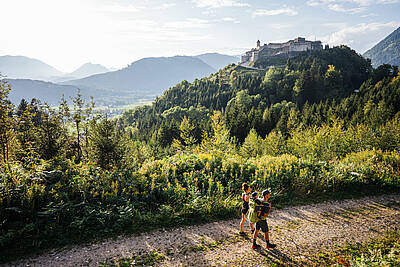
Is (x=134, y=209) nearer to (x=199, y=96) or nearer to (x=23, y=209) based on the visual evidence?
(x=23, y=209)

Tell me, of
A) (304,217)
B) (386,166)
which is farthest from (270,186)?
(386,166)

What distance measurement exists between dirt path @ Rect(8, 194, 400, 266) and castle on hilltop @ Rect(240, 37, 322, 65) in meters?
169

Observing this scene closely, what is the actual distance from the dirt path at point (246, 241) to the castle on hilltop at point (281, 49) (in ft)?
555

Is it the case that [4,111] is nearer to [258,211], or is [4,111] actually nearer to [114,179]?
[114,179]

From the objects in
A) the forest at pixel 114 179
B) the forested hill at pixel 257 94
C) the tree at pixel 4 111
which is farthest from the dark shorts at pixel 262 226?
the forested hill at pixel 257 94

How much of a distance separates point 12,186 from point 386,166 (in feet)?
59.1

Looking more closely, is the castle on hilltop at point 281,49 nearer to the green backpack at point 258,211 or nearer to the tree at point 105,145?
the tree at point 105,145

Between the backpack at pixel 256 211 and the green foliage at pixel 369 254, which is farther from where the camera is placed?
the backpack at pixel 256 211

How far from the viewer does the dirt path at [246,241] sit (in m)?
6.18

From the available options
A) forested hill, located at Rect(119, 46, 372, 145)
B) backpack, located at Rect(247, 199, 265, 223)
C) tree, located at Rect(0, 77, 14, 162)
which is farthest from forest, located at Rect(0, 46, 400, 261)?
forested hill, located at Rect(119, 46, 372, 145)

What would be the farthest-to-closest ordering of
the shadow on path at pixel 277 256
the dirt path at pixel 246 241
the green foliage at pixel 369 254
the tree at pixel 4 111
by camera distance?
the tree at pixel 4 111 < the shadow on path at pixel 277 256 < the dirt path at pixel 246 241 < the green foliage at pixel 369 254

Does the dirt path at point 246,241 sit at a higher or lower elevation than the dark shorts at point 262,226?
lower

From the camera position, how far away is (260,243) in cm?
705

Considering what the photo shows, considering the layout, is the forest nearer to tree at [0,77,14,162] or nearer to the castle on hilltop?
tree at [0,77,14,162]
